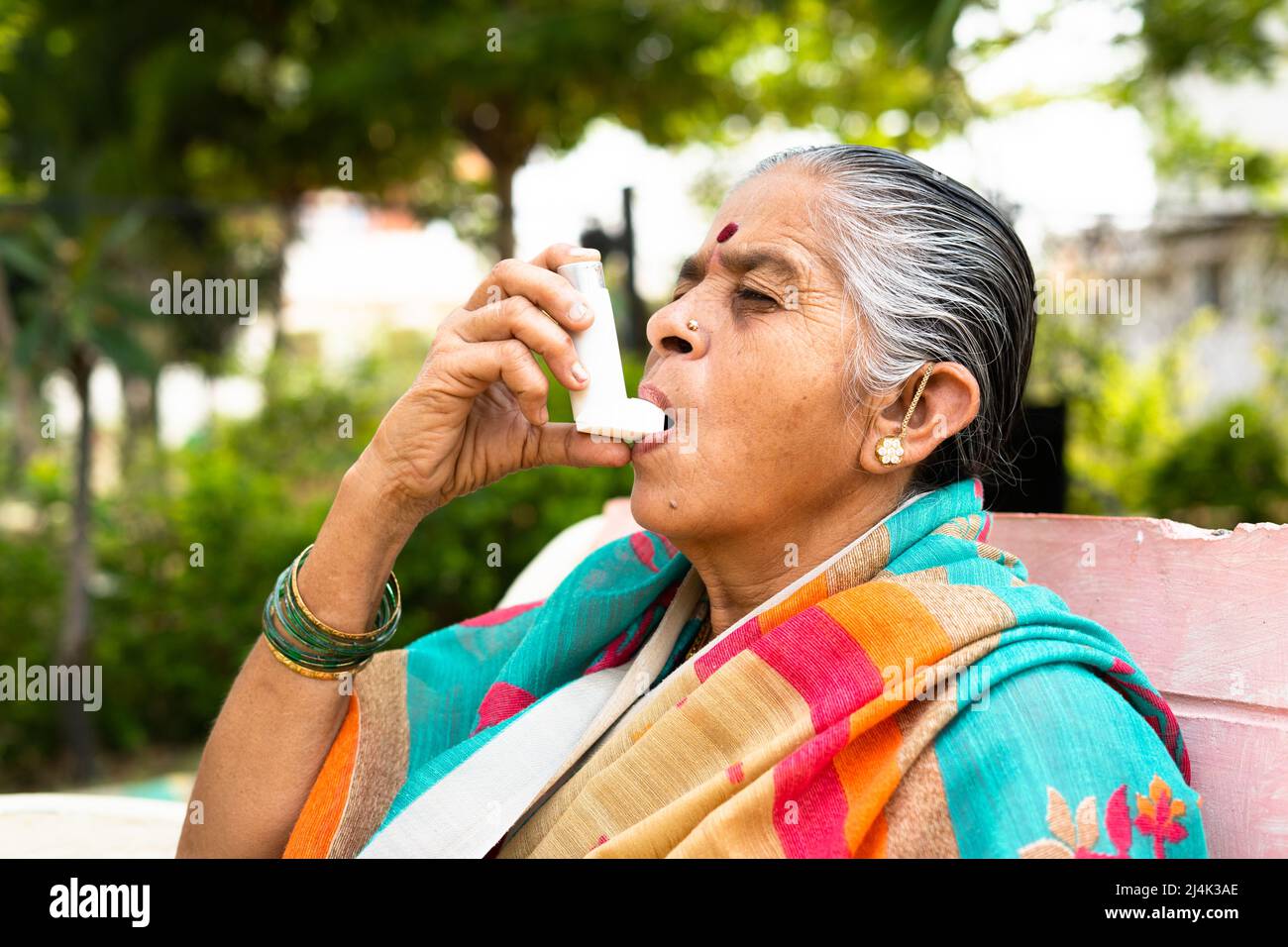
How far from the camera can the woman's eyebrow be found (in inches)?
74.9

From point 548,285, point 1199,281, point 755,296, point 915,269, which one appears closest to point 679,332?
point 755,296

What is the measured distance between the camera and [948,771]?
1506 mm

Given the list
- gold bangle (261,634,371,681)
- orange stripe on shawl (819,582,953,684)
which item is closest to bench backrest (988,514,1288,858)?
orange stripe on shawl (819,582,953,684)

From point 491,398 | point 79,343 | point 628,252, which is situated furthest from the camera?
point 628,252

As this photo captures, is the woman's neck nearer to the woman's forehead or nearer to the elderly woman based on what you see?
the elderly woman

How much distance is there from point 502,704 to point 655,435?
62 centimetres

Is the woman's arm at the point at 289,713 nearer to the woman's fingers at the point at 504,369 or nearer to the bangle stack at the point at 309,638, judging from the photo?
the bangle stack at the point at 309,638

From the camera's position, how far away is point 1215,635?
177 cm

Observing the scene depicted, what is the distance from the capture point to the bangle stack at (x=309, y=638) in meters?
2.00

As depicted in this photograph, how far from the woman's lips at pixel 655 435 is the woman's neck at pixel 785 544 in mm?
164

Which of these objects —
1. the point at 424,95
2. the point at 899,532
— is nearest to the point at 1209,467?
the point at 424,95

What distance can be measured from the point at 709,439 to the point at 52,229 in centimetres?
485

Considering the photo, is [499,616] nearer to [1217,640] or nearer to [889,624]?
[889,624]

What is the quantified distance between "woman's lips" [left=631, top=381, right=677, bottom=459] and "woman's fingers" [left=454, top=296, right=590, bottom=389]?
14 cm
